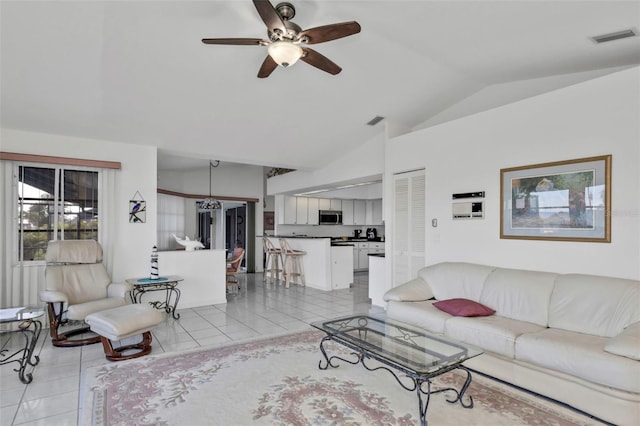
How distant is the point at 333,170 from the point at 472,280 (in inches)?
153

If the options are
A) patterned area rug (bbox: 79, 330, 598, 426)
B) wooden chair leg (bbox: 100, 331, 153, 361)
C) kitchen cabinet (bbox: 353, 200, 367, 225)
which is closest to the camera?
patterned area rug (bbox: 79, 330, 598, 426)

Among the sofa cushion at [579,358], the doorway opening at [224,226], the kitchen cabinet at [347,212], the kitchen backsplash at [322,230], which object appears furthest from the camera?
the kitchen cabinet at [347,212]

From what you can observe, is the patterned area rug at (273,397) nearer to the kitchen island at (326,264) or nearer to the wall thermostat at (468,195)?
the wall thermostat at (468,195)

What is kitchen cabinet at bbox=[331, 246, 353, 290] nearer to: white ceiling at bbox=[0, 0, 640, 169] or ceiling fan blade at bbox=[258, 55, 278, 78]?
white ceiling at bbox=[0, 0, 640, 169]

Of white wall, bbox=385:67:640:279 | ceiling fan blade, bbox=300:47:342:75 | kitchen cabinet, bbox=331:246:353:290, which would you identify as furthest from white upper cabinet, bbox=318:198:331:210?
ceiling fan blade, bbox=300:47:342:75

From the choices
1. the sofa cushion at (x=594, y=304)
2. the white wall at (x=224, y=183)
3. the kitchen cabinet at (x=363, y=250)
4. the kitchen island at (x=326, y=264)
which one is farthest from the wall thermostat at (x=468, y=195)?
the white wall at (x=224, y=183)

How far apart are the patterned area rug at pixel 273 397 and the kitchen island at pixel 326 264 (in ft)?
12.2

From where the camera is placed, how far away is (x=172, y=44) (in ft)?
11.1

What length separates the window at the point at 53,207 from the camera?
4.43 meters

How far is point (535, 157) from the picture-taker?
3611 mm

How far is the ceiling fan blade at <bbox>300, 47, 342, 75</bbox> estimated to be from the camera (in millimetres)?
2820

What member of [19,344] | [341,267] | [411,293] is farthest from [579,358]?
[19,344]

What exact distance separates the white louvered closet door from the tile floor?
0.79 m

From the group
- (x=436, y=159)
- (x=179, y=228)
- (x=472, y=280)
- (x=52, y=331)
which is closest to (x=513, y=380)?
(x=472, y=280)
